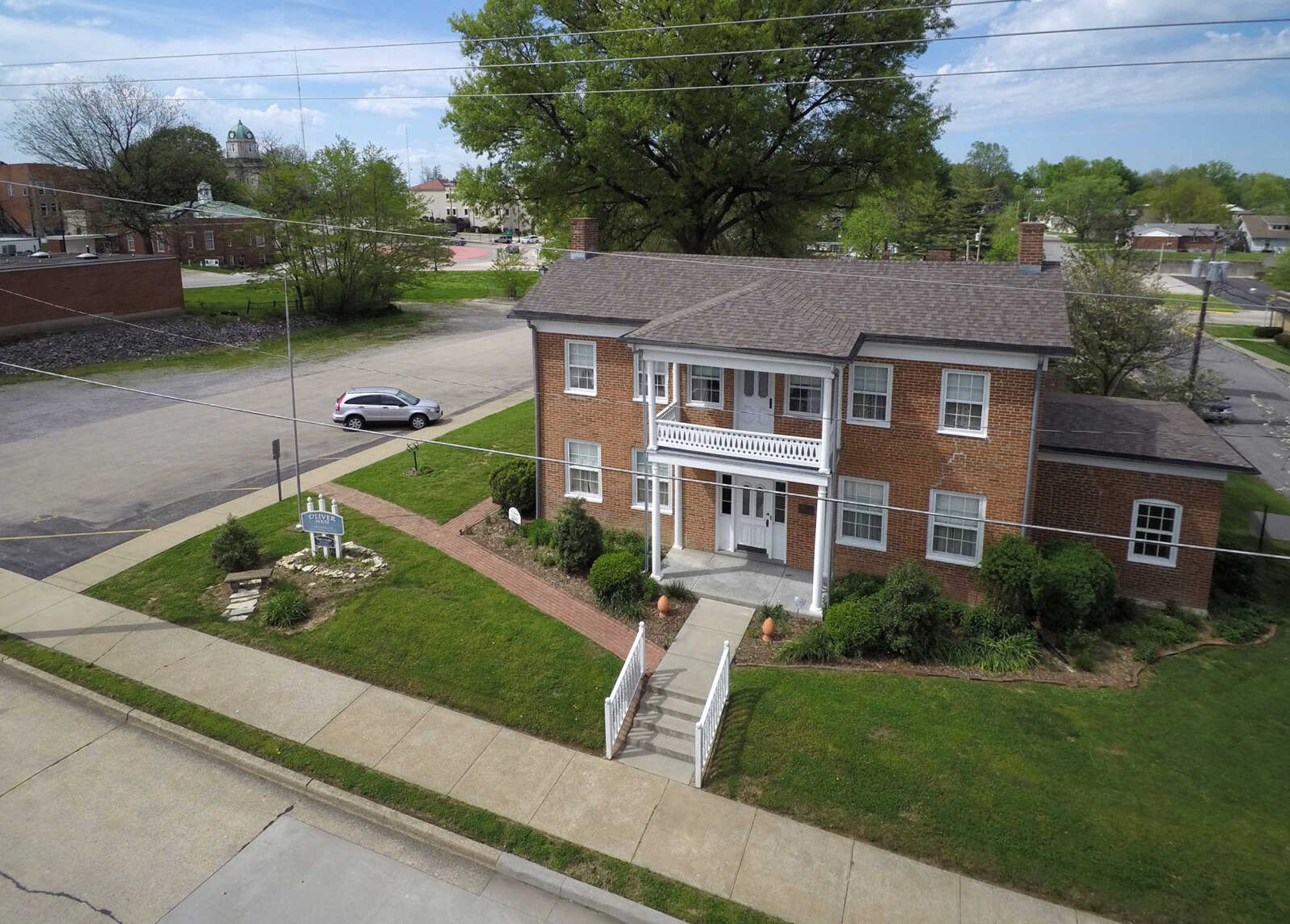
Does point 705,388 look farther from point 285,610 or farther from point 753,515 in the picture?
point 285,610

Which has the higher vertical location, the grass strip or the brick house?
the brick house

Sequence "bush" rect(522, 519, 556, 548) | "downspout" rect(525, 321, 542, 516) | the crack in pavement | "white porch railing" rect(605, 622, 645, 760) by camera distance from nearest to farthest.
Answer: the crack in pavement → "white porch railing" rect(605, 622, 645, 760) → "bush" rect(522, 519, 556, 548) → "downspout" rect(525, 321, 542, 516)

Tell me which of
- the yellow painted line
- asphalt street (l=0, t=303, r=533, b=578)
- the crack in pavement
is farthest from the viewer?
asphalt street (l=0, t=303, r=533, b=578)

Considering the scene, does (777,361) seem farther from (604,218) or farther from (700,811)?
(604,218)

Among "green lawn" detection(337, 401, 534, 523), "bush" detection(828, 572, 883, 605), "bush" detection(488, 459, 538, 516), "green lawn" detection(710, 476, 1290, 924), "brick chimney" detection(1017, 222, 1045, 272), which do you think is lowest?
"green lawn" detection(710, 476, 1290, 924)

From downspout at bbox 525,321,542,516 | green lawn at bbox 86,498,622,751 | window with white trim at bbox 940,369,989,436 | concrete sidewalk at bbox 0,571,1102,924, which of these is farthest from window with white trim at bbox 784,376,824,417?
concrete sidewalk at bbox 0,571,1102,924

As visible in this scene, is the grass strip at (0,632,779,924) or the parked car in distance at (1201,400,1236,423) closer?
the grass strip at (0,632,779,924)

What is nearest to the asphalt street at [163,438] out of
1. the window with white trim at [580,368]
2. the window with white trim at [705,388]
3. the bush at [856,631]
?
the window with white trim at [580,368]

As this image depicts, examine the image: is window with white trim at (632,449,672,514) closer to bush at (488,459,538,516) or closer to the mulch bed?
the mulch bed

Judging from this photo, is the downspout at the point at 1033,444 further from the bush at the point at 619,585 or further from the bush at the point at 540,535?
the bush at the point at 540,535
